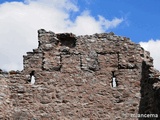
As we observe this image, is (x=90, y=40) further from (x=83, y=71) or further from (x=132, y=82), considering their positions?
(x=132, y=82)

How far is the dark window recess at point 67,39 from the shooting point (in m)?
10.7

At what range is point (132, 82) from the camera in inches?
405

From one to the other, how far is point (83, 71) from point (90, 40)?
37.5 inches

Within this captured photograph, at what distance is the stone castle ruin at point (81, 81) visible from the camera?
392 inches

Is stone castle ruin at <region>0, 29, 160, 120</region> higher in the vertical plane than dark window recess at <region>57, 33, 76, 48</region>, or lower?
lower

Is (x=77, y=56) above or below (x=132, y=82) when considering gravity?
above

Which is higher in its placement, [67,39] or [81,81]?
[67,39]

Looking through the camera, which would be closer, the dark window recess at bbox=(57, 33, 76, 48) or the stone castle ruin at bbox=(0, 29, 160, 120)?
the stone castle ruin at bbox=(0, 29, 160, 120)

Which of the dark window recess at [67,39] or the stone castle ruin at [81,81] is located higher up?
the dark window recess at [67,39]

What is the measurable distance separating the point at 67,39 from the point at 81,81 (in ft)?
4.47

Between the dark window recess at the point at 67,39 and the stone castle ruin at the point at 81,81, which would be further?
the dark window recess at the point at 67,39

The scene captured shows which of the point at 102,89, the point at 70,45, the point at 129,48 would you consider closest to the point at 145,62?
the point at 129,48

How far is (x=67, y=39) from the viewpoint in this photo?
10852mm

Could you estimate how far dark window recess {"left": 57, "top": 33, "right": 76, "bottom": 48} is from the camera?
10.7 metres
